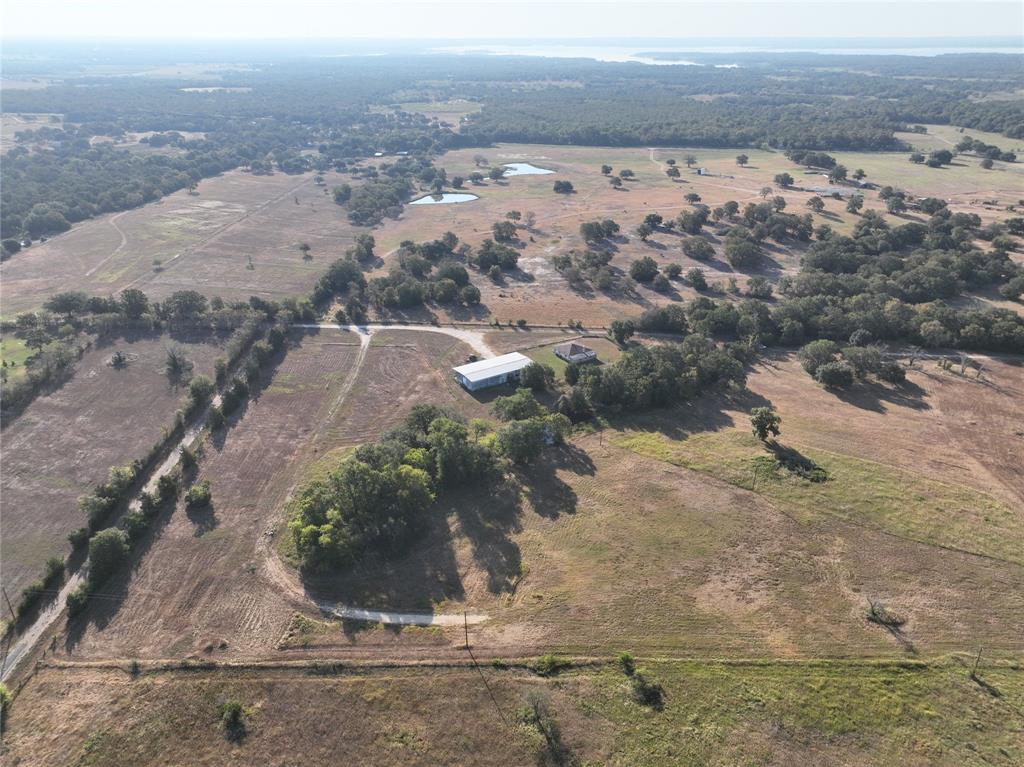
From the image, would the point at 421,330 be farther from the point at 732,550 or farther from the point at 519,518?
the point at 732,550

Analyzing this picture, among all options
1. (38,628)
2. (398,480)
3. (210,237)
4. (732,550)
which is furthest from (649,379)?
(210,237)

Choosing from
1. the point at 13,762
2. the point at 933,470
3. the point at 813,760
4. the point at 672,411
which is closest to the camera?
the point at 813,760

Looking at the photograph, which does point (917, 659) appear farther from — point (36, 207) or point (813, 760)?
point (36, 207)

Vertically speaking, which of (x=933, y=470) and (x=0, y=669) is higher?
(x=933, y=470)

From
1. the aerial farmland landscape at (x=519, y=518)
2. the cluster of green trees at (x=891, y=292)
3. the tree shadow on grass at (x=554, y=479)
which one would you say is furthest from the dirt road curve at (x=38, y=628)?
the cluster of green trees at (x=891, y=292)

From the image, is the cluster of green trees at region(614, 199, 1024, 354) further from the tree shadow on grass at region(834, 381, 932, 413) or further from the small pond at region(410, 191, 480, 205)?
the small pond at region(410, 191, 480, 205)

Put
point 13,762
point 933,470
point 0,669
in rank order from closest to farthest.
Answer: point 13,762, point 0,669, point 933,470

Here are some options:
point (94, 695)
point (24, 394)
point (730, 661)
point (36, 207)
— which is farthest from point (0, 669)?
point (36, 207)

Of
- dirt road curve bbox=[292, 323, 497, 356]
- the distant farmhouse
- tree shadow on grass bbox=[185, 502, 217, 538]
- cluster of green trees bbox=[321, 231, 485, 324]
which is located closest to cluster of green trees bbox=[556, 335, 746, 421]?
the distant farmhouse
